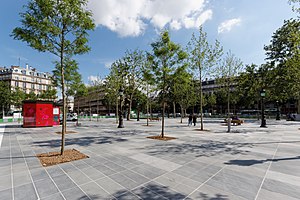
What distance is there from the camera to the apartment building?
67.2 m

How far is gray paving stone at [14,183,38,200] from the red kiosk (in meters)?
18.5

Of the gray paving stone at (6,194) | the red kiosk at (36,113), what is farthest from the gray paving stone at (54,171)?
the red kiosk at (36,113)

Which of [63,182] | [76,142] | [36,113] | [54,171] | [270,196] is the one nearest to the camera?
[270,196]

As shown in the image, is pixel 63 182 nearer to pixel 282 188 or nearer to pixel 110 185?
pixel 110 185

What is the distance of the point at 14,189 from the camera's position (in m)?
4.03

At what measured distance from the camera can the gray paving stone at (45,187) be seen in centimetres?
380

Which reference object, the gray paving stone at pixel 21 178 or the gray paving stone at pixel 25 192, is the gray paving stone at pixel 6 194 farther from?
the gray paving stone at pixel 21 178

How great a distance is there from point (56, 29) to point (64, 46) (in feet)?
2.73

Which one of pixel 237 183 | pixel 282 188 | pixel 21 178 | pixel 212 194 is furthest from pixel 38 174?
pixel 282 188

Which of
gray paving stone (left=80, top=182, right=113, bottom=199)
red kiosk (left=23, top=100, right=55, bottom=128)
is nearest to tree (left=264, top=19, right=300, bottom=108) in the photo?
gray paving stone (left=80, top=182, right=113, bottom=199)

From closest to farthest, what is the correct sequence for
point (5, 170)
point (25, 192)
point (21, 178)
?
point (25, 192), point (21, 178), point (5, 170)

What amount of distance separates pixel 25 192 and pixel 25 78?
85537mm

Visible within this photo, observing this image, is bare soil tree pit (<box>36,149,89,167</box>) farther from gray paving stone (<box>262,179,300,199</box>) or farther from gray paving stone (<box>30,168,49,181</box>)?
gray paving stone (<box>262,179,300,199</box>)

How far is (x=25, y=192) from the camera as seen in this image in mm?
3859
